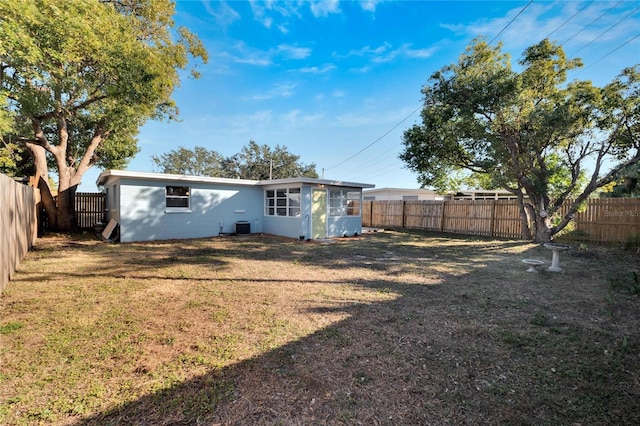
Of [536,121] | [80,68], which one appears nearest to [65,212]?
[80,68]

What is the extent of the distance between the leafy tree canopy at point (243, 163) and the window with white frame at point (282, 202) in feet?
59.1

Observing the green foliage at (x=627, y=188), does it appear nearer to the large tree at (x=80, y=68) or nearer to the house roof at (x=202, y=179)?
the house roof at (x=202, y=179)

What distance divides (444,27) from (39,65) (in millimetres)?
13030

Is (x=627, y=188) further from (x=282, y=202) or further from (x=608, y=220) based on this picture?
(x=282, y=202)

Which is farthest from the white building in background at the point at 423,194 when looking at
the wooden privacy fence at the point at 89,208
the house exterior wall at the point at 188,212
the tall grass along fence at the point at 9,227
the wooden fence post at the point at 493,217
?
the tall grass along fence at the point at 9,227

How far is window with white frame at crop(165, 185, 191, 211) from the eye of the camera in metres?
11.4

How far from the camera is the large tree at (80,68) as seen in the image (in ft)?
25.4

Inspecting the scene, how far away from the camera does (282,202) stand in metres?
13.0

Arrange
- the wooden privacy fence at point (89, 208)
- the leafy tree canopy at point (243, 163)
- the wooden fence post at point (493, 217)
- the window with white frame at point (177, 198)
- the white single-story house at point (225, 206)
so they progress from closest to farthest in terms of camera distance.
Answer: the white single-story house at point (225, 206), the window with white frame at point (177, 198), the wooden fence post at point (493, 217), the wooden privacy fence at point (89, 208), the leafy tree canopy at point (243, 163)

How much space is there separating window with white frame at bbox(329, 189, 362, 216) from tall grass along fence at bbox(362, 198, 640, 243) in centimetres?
465

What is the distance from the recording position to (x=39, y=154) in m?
12.1

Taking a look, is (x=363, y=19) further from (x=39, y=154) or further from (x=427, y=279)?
(x=39, y=154)

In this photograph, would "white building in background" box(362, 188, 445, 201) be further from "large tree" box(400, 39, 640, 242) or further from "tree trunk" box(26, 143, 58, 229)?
"tree trunk" box(26, 143, 58, 229)

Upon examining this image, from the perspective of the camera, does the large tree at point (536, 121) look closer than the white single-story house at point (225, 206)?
Yes
